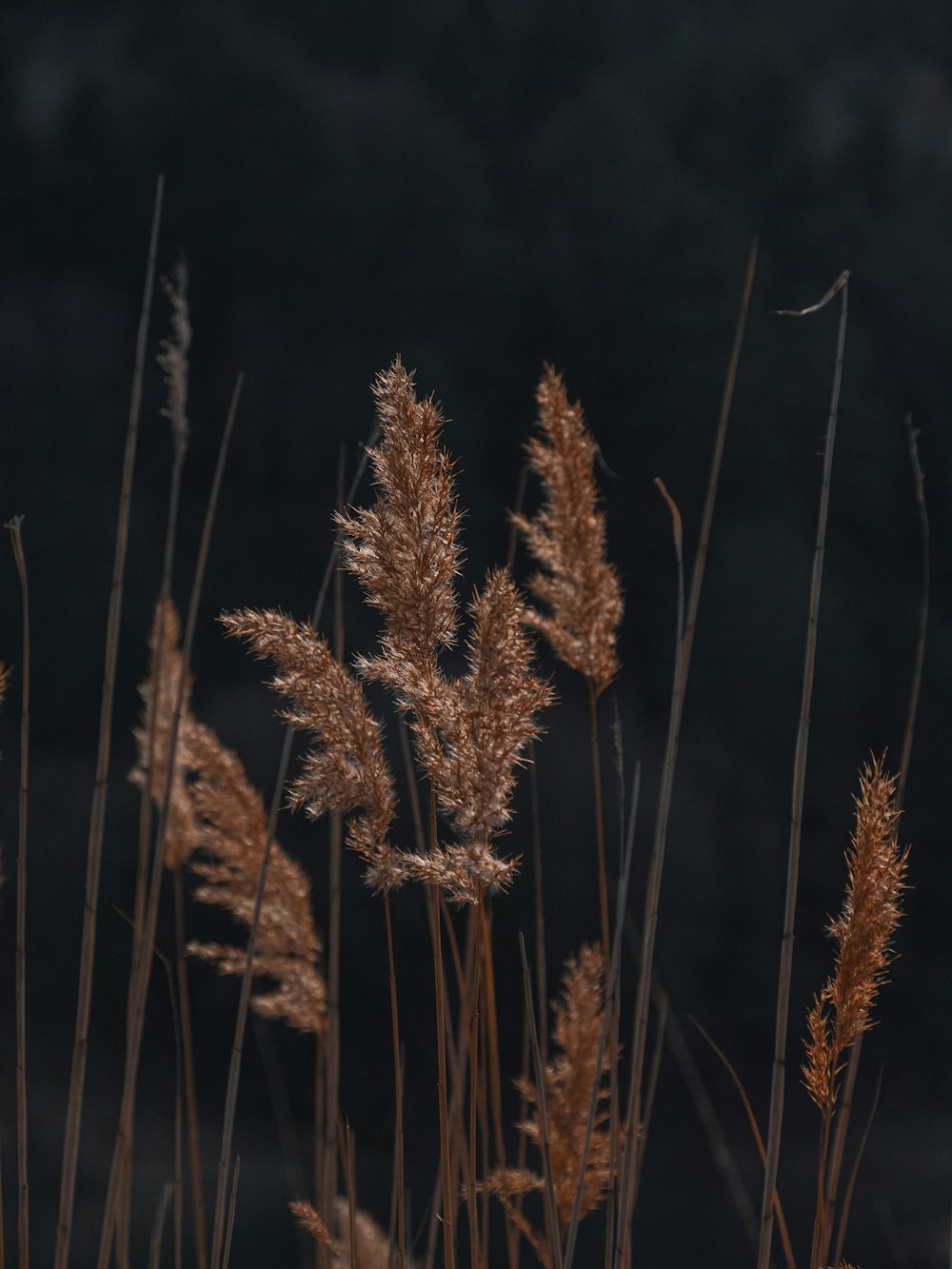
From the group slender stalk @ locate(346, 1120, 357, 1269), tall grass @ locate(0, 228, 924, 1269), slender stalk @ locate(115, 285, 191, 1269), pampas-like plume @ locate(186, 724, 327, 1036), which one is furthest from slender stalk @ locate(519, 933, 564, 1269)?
pampas-like plume @ locate(186, 724, 327, 1036)

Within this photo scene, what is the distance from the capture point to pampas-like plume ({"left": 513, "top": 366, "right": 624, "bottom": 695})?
30.4 inches

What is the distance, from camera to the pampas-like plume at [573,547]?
773mm

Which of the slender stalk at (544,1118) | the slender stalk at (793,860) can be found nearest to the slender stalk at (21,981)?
the slender stalk at (544,1118)

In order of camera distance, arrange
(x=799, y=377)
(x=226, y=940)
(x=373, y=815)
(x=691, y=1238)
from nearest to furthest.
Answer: (x=373, y=815) < (x=691, y=1238) < (x=226, y=940) < (x=799, y=377)

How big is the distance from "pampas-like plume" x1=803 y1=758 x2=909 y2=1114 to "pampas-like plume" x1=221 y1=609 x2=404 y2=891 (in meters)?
0.22

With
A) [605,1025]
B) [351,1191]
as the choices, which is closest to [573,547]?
[605,1025]

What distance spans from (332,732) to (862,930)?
0.89ft

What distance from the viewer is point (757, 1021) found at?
12.9ft

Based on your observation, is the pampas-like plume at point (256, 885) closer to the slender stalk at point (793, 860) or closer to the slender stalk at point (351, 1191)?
the slender stalk at point (351, 1191)

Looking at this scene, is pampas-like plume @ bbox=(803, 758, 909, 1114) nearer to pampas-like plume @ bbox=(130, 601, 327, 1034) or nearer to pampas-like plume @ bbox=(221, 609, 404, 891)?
pampas-like plume @ bbox=(221, 609, 404, 891)

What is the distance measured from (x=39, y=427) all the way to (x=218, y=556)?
72cm

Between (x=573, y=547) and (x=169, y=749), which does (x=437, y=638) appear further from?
(x=169, y=749)

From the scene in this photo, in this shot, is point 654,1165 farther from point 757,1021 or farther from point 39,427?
point 39,427

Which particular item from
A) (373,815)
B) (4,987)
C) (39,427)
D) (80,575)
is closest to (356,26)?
(39,427)
